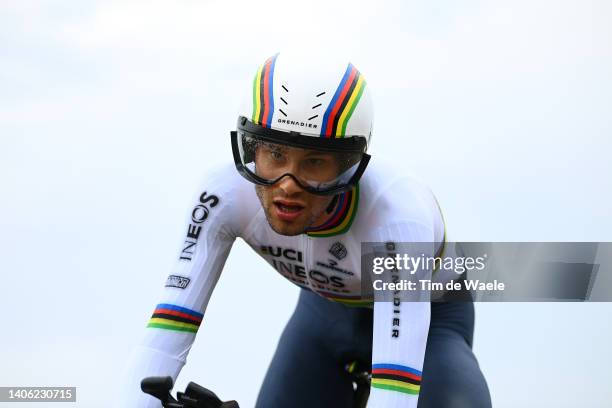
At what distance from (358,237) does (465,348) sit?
838mm

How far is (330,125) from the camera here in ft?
13.0

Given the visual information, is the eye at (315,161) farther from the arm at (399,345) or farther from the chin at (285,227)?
the arm at (399,345)

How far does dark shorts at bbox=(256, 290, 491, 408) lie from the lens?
16.0 ft

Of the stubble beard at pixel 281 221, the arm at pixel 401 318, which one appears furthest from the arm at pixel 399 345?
the stubble beard at pixel 281 221

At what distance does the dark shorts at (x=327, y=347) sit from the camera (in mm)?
4875

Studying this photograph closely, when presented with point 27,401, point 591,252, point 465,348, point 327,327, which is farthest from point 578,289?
point 27,401

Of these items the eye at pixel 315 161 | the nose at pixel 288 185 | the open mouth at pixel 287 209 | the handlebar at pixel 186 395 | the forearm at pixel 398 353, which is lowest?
the handlebar at pixel 186 395

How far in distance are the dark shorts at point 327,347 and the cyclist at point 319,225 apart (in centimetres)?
2

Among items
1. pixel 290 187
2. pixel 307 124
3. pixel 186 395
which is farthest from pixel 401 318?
pixel 186 395

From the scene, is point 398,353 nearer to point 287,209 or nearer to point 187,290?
point 287,209

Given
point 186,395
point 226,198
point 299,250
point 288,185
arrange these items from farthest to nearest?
point 299,250 → point 226,198 → point 288,185 → point 186,395

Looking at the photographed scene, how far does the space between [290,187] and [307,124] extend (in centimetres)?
23

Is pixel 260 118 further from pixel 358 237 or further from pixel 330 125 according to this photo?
pixel 358 237

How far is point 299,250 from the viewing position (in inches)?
176
